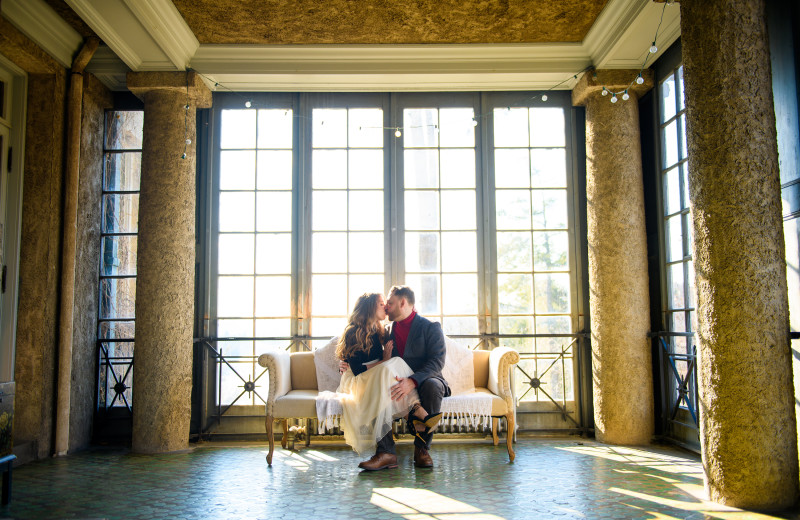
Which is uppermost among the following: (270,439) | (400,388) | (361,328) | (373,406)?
(361,328)

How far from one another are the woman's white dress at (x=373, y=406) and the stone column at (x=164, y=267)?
1669mm

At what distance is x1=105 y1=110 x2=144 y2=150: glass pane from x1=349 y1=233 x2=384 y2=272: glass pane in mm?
2235

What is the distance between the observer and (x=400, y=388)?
4.27 m

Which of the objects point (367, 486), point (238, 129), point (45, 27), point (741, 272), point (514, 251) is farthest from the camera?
point (238, 129)

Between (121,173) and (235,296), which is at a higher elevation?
(121,173)

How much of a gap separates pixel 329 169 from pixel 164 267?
173 centimetres

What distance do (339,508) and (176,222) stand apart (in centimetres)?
298

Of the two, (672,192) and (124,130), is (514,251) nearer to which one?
(672,192)

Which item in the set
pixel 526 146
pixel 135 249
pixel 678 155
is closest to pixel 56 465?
pixel 135 249

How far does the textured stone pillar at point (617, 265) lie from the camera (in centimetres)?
521

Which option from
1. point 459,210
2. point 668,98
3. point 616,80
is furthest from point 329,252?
point 668,98

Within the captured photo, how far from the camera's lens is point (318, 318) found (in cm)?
572

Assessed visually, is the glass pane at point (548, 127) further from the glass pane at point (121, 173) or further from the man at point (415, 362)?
the glass pane at point (121, 173)

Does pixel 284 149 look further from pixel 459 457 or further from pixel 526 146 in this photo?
pixel 459 457
